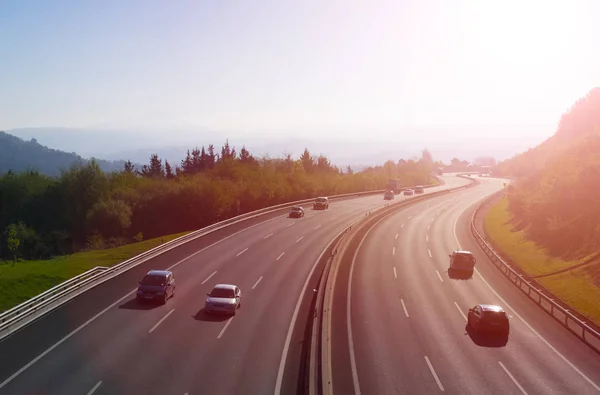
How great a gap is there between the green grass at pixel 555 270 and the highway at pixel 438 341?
2776 mm

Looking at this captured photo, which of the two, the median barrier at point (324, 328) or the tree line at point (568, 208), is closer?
the median barrier at point (324, 328)

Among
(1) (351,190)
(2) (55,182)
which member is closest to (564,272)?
(2) (55,182)

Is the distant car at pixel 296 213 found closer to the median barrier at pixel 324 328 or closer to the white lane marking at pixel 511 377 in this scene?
the median barrier at pixel 324 328

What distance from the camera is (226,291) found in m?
30.3

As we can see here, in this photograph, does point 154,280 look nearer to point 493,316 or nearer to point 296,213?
point 493,316

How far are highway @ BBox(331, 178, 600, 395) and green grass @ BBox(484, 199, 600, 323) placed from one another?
2.78 meters

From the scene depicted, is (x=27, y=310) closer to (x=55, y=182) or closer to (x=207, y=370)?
(x=207, y=370)

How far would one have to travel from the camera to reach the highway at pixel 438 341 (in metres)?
21.5

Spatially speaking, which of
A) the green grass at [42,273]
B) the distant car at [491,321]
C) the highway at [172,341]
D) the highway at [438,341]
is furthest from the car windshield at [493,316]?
the green grass at [42,273]

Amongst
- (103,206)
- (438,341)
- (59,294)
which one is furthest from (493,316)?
(103,206)

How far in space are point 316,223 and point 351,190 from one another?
198ft

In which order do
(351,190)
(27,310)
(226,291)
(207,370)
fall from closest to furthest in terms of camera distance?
1. (207,370)
2. (27,310)
3. (226,291)
4. (351,190)

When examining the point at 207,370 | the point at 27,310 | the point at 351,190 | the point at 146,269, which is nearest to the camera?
the point at 207,370

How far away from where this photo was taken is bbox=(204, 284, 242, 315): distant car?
95.8 feet
